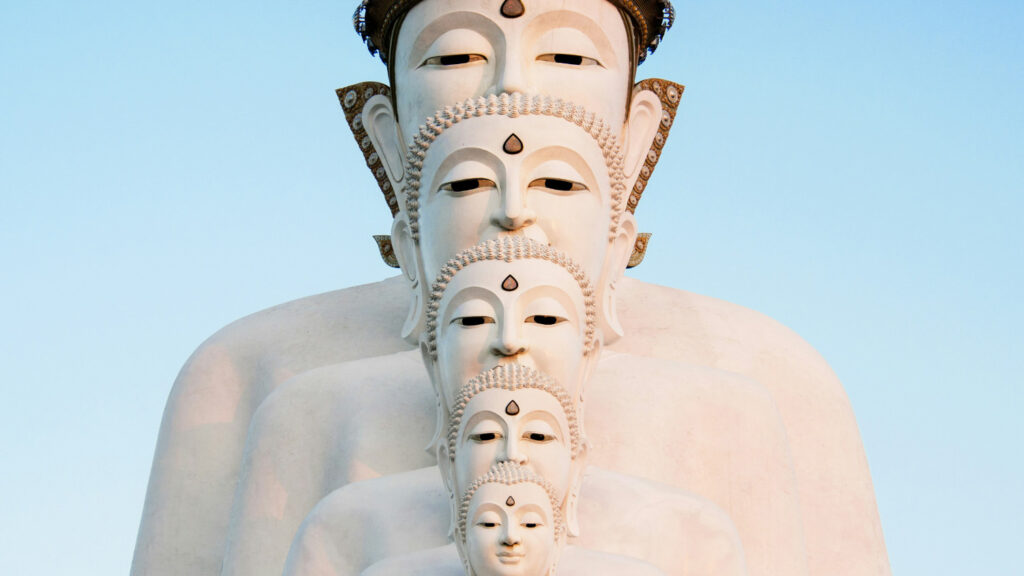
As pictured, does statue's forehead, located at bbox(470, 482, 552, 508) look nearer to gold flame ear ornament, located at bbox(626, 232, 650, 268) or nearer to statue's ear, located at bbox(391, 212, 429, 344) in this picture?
statue's ear, located at bbox(391, 212, 429, 344)

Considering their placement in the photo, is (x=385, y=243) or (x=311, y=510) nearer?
(x=311, y=510)

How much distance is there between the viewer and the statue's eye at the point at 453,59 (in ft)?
42.4

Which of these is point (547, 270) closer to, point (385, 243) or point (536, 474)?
point (536, 474)

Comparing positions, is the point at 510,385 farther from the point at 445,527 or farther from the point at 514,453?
the point at 445,527

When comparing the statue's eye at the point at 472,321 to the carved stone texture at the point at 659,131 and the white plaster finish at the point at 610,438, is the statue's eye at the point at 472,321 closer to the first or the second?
the white plaster finish at the point at 610,438

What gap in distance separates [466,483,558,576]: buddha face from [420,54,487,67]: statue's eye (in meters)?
2.82

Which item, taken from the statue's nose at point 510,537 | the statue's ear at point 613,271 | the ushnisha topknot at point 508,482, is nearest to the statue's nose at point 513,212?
the statue's ear at point 613,271

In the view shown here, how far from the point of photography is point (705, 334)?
14828 millimetres

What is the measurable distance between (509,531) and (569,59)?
10.2 ft

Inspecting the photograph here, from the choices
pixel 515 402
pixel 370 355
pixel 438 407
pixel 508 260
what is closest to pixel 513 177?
pixel 508 260

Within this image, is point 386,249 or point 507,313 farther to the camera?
point 386,249

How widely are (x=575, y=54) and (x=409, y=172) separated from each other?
117cm

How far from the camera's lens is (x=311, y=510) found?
42.9ft

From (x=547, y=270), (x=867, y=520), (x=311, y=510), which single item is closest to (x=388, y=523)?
(x=311, y=510)
